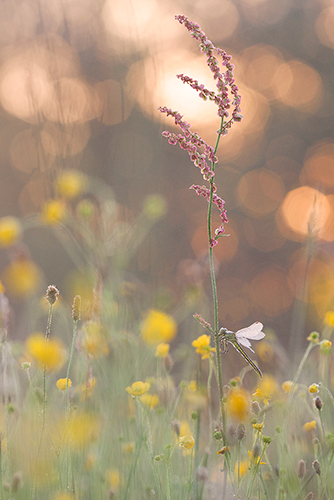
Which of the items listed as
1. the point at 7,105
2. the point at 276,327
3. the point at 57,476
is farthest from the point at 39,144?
the point at 7,105

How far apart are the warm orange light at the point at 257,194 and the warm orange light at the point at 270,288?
0.79 metres

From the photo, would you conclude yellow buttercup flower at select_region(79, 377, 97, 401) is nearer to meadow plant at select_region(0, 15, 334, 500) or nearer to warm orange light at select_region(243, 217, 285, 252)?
meadow plant at select_region(0, 15, 334, 500)

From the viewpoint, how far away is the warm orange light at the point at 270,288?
570 centimetres

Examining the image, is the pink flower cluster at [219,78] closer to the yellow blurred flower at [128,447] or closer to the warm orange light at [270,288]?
the yellow blurred flower at [128,447]

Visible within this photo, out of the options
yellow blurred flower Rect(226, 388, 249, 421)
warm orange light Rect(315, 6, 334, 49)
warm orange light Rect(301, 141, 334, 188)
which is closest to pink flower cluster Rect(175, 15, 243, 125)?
yellow blurred flower Rect(226, 388, 249, 421)

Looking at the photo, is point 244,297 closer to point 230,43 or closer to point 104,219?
point 230,43

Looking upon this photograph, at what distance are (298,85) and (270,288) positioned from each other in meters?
2.82

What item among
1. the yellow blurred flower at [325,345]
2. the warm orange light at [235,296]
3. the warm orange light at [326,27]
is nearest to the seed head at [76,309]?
the yellow blurred flower at [325,345]

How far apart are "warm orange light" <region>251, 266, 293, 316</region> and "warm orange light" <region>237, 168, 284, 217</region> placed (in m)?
0.79

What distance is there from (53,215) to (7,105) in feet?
15.7

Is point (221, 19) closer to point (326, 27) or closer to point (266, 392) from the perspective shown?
point (326, 27)

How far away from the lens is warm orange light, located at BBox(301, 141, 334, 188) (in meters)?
5.72

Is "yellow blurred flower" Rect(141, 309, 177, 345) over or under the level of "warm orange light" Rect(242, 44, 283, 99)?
under

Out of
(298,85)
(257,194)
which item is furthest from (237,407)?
(298,85)
